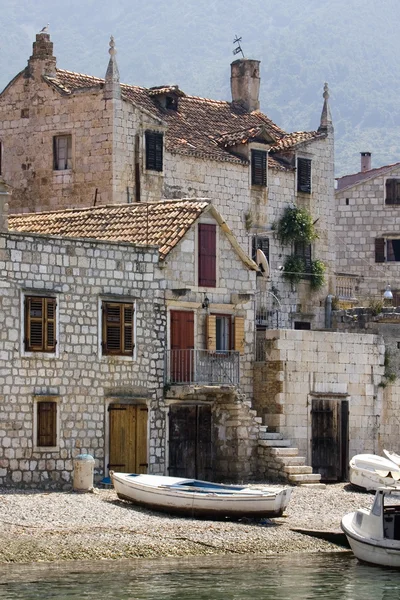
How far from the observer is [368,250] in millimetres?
66875

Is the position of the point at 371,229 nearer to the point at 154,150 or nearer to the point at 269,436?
the point at 154,150

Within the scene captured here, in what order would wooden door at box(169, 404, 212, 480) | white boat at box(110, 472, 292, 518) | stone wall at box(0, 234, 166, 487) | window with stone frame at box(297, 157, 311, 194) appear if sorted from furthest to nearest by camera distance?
window with stone frame at box(297, 157, 311, 194) < wooden door at box(169, 404, 212, 480) < stone wall at box(0, 234, 166, 487) < white boat at box(110, 472, 292, 518)

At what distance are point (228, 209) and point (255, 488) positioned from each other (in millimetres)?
19221

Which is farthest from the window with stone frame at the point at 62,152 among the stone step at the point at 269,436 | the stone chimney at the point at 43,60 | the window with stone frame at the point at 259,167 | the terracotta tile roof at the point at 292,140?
the stone step at the point at 269,436

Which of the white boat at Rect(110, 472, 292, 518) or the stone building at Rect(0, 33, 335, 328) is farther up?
the stone building at Rect(0, 33, 335, 328)

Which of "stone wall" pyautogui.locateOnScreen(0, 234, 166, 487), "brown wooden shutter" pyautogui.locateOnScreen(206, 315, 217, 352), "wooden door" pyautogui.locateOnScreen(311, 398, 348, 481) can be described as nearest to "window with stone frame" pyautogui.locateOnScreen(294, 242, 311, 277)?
"wooden door" pyautogui.locateOnScreen(311, 398, 348, 481)

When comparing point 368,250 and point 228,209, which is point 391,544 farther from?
point 368,250

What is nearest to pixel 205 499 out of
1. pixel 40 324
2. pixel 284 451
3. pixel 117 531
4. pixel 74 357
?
pixel 117 531

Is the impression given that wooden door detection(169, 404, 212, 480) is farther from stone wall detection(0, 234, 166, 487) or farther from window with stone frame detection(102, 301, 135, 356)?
window with stone frame detection(102, 301, 135, 356)

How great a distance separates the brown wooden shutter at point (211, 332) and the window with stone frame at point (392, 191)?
82.4ft

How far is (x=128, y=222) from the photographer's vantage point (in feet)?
143

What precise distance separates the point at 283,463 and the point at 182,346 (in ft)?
13.3

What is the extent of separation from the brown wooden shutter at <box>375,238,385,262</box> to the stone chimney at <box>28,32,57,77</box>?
1889 cm

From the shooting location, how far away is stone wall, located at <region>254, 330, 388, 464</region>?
4409 centimetres
